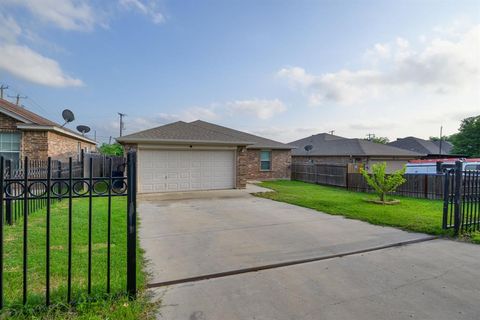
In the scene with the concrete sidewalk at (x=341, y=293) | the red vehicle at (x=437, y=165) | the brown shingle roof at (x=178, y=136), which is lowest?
the concrete sidewalk at (x=341, y=293)

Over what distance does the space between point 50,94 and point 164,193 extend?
36.6 ft

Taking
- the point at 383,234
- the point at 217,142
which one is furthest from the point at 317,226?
the point at 217,142

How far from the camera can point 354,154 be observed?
23781mm

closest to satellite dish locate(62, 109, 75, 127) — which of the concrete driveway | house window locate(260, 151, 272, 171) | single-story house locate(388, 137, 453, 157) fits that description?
the concrete driveway

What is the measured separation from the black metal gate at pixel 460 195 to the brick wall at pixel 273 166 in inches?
Result: 564

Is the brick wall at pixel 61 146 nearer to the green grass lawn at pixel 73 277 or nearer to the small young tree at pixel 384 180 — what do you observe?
the green grass lawn at pixel 73 277

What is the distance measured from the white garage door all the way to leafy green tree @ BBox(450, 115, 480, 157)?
33.9 m

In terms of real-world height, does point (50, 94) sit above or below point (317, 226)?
above

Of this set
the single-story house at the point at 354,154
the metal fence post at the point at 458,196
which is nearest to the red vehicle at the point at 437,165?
the single-story house at the point at 354,154

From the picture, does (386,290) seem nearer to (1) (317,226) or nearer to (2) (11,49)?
(1) (317,226)

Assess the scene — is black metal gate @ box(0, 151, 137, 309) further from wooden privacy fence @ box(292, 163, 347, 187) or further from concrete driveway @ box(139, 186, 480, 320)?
wooden privacy fence @ box(292, 163, 347, 187)

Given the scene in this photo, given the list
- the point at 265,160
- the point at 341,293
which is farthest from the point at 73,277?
the point at 265,160

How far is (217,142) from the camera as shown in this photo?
1423 centimetres

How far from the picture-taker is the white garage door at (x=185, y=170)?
13445mm
